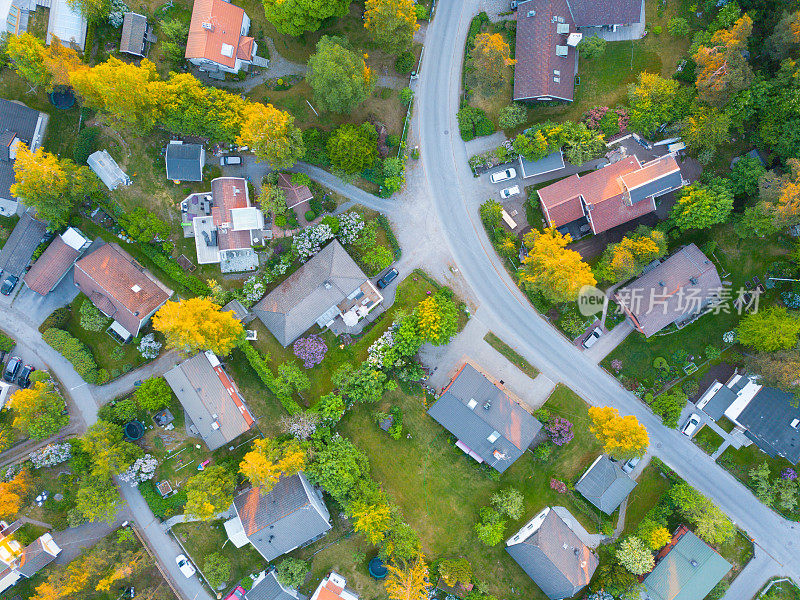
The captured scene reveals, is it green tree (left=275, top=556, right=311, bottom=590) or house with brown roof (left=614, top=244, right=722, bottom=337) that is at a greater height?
house with brown roof (left=614, top=244, right=722, bottom=337)

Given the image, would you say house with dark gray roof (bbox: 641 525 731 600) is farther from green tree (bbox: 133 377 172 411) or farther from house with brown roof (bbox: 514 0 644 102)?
green tree (bbox: 133 377 172 411)

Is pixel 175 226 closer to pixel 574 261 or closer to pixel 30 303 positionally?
pixel 30 303

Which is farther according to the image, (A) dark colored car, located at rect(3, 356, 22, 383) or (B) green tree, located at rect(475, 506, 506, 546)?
(A) dark colored car, located at rect(3, 356, 22, 383)

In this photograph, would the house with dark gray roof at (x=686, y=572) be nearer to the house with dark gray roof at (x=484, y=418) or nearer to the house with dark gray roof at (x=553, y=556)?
the house with dark gray roof at (x=553, y=556)

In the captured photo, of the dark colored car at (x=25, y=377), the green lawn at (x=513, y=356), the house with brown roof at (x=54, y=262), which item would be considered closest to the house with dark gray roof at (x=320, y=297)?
the green lawn at (x=513, y=356)

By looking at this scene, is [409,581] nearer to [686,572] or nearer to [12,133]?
[686,572]

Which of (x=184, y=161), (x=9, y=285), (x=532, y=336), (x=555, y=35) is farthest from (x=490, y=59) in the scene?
(x=9, y=285)

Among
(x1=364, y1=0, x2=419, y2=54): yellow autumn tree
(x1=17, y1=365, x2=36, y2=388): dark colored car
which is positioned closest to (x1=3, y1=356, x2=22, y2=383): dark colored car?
(x1=17, y1=365, x2=36, y2=388): dark colored car
